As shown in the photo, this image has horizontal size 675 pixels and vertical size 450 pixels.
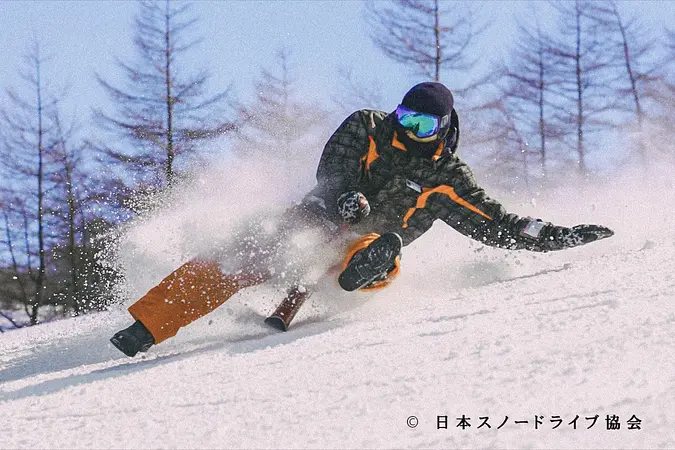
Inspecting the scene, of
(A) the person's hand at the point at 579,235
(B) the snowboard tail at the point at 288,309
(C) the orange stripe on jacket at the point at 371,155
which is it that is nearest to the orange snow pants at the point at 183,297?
(B) the snowboard tail at the point at 288,309

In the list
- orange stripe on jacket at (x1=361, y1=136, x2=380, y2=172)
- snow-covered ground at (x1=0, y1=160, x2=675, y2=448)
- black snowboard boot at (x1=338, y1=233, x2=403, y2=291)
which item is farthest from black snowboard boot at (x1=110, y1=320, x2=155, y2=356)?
orange stripe on jacket at (x1=361, y1=136, x2=380, y2=172)

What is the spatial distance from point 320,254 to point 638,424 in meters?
2.61

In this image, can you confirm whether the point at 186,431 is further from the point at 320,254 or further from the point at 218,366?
the point at 320,254

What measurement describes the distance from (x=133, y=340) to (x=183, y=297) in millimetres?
329

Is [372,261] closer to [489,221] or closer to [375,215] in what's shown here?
[375,215]

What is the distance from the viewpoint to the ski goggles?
4.06 m

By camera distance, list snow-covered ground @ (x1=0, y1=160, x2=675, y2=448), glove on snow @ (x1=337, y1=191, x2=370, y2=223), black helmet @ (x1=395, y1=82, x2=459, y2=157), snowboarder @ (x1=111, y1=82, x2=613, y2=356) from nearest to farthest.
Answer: snow-covered ground @ (x1=0, y1=160, x2=675, y2=448)
snowboarder @ (x1=111, y1=82, x2=613, y2=356)
glove on snow @ (x1=337, y1=191, x2=370, y2=223)
black helmet @ (x1=395, y1=82, x2=459, y2=157)

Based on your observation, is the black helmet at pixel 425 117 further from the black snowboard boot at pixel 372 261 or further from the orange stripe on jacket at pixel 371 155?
the black snowboard boot at pixel 372 261

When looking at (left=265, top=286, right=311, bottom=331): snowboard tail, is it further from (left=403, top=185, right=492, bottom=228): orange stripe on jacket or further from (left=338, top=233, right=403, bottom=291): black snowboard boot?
(left=403, top=185, right=492, bottom=228): orange stripe on jacket

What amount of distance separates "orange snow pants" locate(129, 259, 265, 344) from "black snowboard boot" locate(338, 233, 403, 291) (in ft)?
2.04

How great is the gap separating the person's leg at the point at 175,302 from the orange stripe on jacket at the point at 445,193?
1.14 meters

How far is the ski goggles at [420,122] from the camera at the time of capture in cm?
406

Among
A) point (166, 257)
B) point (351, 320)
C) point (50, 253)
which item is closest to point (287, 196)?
point (166, 257)

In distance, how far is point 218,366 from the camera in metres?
3.14
